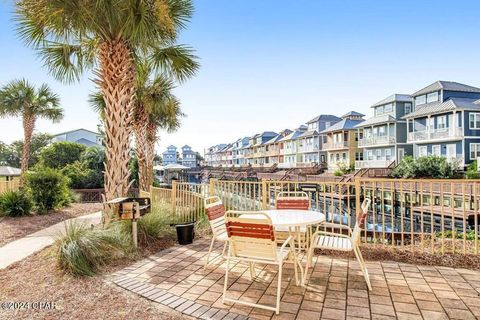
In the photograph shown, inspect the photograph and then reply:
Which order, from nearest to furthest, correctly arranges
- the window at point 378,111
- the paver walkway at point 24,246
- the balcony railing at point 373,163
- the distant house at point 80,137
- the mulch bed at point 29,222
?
1. the paver walkway at point 24,246
2. the mulch bed at point 29,222
3. the balcony railing at point 373,163
4. the window at point 378,111
5. the distant house at point 80,137

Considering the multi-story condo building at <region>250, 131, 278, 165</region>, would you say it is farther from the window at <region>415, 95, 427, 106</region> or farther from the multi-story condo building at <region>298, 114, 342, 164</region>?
the window at <region>415, 95, 427, 106</region>

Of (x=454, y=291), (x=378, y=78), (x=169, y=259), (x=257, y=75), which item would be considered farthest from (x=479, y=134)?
(x=169, y=259)

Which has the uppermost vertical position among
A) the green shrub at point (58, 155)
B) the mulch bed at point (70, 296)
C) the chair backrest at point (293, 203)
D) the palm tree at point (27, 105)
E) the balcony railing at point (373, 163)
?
the palm tree at point (27, 105)

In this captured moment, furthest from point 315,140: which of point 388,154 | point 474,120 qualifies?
point 474,120

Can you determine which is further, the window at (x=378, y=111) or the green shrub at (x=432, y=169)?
the window at (x=378, y=111)

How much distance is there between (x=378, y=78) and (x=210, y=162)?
8503cm

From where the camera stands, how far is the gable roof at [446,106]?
2422 cm

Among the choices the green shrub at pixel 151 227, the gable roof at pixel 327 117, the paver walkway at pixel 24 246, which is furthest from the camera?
the gable roof at pixel 327 117

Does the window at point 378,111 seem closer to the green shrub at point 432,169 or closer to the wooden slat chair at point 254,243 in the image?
the green shrub at point 432,169

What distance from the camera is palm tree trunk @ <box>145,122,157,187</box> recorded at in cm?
1370

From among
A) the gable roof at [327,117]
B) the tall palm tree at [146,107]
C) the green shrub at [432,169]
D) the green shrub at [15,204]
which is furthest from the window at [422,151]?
the green shrub at [15,204]

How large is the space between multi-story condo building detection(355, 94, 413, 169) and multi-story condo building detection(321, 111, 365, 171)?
1.61 metres

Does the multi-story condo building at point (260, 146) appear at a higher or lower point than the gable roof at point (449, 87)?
lower

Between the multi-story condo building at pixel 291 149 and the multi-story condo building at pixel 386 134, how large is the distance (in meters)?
14.0
